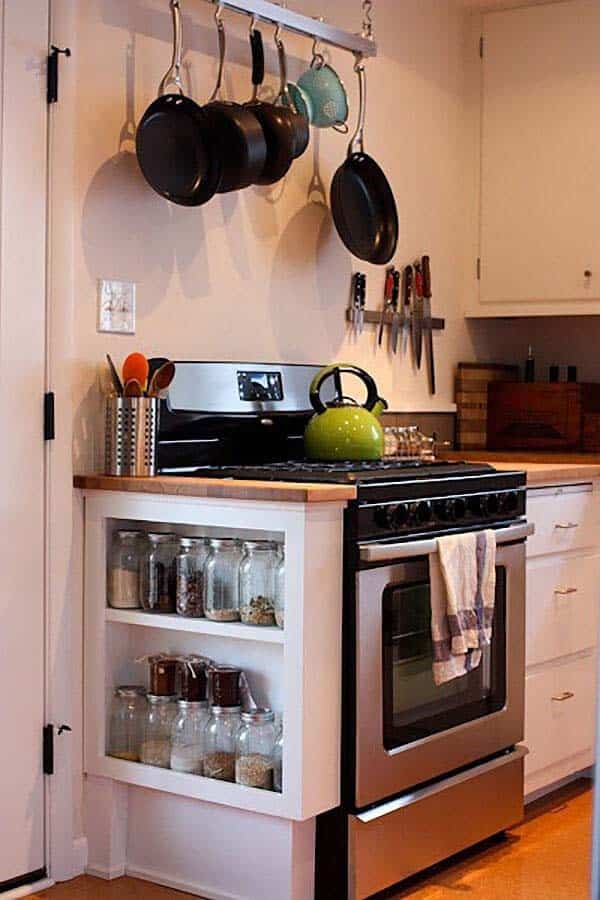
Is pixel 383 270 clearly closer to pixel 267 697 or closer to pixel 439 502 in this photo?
pixel 439 502

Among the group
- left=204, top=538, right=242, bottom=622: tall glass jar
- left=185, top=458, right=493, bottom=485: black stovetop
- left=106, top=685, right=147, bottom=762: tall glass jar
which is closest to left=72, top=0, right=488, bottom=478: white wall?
left=185, top=458, right=493, bottom=485: black stovetop

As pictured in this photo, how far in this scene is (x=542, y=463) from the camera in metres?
4.27

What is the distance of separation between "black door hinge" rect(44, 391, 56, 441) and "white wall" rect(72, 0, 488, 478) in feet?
0.31

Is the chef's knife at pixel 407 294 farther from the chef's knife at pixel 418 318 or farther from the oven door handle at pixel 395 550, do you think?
the oven door handle at pixel 395 550

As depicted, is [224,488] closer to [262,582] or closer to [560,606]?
[262,582]

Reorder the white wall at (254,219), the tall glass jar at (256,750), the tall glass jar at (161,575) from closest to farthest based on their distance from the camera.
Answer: the tall glass jar at (256,750) < the tall glass jar at (161,575) < the white wall at (254,219)

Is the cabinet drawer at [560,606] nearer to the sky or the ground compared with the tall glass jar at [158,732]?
nearer to the sky

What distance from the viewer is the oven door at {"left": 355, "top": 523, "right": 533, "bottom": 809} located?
301cm

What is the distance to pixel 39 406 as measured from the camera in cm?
318

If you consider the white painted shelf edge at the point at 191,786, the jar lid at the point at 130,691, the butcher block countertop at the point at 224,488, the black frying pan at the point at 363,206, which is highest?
the black frying pan at the point at 363,206

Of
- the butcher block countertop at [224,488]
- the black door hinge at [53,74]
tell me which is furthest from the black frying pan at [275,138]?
the butcher block countertop at [224,488]

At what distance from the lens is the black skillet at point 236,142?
3.39m

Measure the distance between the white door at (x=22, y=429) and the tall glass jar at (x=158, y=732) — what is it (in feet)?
0.82

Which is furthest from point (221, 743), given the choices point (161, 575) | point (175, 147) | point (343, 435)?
point (175, 147)
